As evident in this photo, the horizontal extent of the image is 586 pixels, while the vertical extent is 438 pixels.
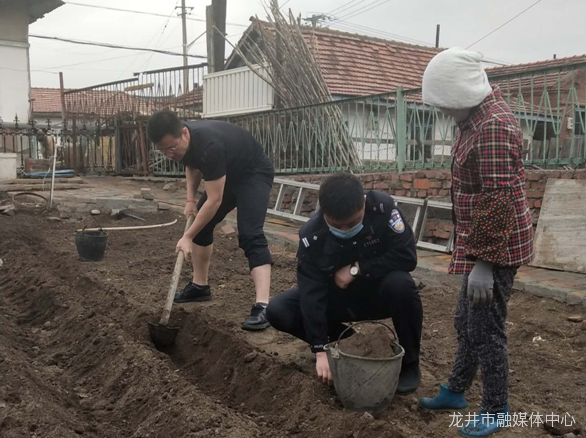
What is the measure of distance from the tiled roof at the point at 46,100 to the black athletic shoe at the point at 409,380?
3356cm

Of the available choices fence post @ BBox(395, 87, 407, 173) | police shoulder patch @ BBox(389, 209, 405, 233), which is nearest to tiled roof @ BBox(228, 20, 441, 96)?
fence post @ BBox(395, 87, 407, 173)

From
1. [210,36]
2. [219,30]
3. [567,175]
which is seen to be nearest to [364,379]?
[567,175]

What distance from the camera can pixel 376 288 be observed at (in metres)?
2.93

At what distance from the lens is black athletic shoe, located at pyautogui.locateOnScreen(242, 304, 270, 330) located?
3928 millimetres

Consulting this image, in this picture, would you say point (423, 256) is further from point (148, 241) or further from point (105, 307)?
point (148, 241)

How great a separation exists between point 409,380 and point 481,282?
0.81 meters

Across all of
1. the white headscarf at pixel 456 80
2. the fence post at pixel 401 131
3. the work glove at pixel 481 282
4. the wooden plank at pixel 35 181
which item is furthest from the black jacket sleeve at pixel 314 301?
the wooden plank at pixel 35 181

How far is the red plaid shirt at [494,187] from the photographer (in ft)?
7.27

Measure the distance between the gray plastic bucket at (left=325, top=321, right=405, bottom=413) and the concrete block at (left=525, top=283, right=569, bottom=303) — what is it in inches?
85.2

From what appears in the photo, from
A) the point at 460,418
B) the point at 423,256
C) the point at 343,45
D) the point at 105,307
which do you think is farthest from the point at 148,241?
the point at 343,45

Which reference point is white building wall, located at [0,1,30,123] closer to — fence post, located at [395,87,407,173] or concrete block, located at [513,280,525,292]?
fence post, located at [395,87,407,173]

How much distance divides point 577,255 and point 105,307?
12.1 ft

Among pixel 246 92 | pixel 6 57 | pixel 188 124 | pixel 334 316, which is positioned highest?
pixel 6 57

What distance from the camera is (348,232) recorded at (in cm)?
272
